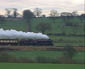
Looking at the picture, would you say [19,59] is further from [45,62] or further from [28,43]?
[28,43]

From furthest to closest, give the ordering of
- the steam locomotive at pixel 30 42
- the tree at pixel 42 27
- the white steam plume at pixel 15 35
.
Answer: the tree at pixel 42 27
the white steam plume at pixel 15 35
the steam locomotive at pixel 30 42

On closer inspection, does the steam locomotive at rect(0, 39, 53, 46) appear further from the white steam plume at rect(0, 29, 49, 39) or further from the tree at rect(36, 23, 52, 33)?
the tree at rect(36, 23, 52, 33)

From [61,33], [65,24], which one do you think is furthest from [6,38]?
[65,24]

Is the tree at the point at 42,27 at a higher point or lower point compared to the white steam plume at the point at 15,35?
lower

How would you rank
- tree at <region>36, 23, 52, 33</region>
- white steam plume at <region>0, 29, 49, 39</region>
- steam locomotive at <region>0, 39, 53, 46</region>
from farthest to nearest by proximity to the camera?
tree at <region>36, 23, 52, 33</region>
white steam plume at <region>0, 29, 49, 39</region>
steam locomotive at <region>0, 39, 53, 46</region>

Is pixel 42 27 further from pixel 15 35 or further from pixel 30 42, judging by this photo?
pixel 30 42

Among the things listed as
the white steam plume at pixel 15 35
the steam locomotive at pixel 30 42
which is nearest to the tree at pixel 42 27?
the white steam plume at pixel 15 35

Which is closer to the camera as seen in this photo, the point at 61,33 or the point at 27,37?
the point at 27,37

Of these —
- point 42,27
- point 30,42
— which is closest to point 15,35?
point 30,42

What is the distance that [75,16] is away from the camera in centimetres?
12388

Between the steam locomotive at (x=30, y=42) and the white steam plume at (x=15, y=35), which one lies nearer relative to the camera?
the steam locomotive at (x=30, y=42)

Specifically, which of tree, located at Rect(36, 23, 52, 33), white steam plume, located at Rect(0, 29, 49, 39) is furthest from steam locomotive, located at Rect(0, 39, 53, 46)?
tree, located at Rect(36, 23, 52, 33)

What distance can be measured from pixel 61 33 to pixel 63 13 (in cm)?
4780

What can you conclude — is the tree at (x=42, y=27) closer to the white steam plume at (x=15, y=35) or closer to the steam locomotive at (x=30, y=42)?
the white steam plume at (x=15, y=35)
